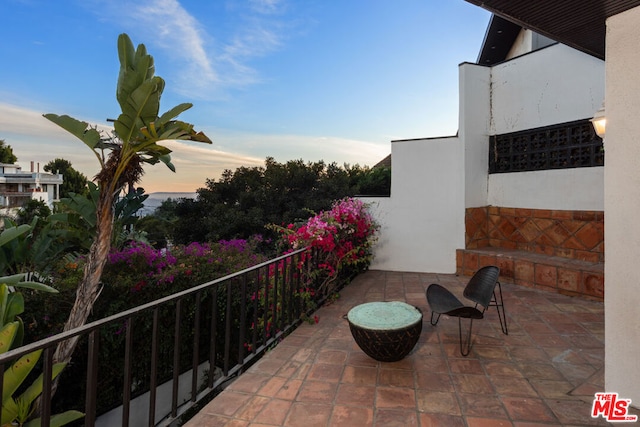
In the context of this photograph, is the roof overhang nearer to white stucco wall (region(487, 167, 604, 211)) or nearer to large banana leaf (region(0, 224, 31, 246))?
white stucco wall (region(487, 167, 604, 211))

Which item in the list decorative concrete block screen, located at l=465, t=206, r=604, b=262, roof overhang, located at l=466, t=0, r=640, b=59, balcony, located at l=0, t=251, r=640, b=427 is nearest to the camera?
balcony, located at l=0, t=251, r=640, b=427

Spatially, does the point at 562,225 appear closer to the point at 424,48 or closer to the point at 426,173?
the point at 426,173

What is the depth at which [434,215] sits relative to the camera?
252 inches

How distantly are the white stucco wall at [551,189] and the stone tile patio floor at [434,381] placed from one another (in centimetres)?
215

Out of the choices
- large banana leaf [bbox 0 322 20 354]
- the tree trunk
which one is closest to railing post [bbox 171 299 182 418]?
large banana leaf [bbox 0 322 20 354]

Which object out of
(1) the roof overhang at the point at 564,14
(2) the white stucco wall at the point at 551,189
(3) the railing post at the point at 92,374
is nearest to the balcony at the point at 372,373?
(3) the railing post at the point at 92,374

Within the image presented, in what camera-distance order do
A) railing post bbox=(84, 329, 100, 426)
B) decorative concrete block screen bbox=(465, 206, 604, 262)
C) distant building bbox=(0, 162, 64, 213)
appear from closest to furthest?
railing post bbox=(84, 329, 100, 426)
decorative concrete block screen bbox=(465, 206, 604, 262)
distant building bbox=(0, 162, 64, 213)

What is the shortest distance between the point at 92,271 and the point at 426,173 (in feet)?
18.8

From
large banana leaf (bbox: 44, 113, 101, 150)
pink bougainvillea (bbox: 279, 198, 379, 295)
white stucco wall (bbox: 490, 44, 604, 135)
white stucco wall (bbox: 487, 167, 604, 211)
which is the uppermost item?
white stucco wall (bbox: 490, 44, 604, 135)

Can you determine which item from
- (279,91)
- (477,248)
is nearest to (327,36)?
(279,91)

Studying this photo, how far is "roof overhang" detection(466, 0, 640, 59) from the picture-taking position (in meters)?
2.14

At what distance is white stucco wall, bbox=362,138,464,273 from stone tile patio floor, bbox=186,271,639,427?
2524mm

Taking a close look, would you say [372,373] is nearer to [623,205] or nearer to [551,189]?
[623,205]

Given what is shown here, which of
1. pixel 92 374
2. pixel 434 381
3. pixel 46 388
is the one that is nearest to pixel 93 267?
pixel 92 374
